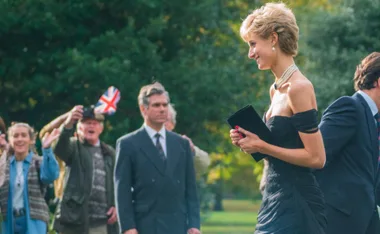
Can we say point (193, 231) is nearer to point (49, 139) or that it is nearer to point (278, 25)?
point (49, 139)

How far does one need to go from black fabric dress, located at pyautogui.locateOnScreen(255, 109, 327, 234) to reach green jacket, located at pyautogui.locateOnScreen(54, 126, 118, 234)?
5826 mm

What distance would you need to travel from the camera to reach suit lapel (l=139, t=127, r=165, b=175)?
10.8 m

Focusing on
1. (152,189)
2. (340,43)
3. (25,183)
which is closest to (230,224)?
(340,43)

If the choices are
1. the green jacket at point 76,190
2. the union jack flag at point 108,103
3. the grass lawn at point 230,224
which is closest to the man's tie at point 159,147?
the green jacket at point 76,190

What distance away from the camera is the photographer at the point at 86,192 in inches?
501

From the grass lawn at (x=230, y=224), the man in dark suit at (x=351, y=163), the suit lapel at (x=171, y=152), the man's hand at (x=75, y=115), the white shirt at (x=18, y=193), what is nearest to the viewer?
the man in dark suit at (x=351, y=163)

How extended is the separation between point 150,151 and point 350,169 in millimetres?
2817

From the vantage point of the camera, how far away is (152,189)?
1066 cm

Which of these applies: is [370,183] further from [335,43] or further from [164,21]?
[335,43]

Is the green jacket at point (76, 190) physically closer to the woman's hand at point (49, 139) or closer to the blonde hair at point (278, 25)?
the woman's hand at point (49, 139)

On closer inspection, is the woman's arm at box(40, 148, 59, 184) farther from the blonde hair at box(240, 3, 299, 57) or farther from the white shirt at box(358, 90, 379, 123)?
the blonde hair at box(240, 3, 299, 57)

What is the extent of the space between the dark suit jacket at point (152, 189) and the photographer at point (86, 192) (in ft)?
6.57

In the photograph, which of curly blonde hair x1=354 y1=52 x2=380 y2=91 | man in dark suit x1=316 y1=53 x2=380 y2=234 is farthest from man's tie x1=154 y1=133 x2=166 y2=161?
curly blonde hair x1=354 y1=52 x2=380 y2=91

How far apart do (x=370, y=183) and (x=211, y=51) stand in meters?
14.7
